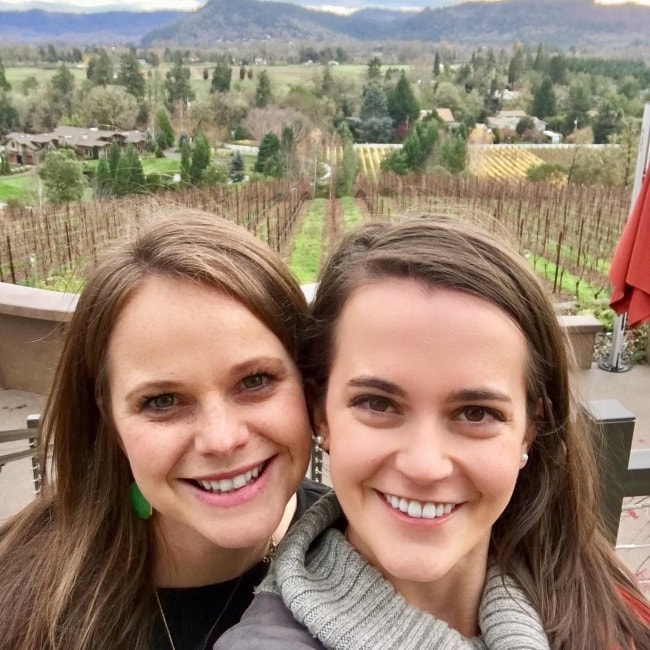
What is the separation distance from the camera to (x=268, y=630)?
964 millimetres

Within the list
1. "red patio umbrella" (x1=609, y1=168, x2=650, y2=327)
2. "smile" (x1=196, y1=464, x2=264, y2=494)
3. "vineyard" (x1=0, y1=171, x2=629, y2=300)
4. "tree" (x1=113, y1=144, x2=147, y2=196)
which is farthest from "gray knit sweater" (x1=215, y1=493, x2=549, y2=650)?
"tree" (x1=113, y1=144, x2=147, y2=196)

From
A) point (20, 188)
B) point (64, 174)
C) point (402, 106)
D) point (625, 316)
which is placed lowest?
point (625, 316)

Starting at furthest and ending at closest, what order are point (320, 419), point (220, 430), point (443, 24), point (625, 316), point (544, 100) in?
point (443, 24) < point (544, 100) < point (625, 316) < point (320, 419) < point (220, 430)

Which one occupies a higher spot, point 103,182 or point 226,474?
point 226,474

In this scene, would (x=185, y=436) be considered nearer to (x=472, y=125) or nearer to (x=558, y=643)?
(x=558, y=643)

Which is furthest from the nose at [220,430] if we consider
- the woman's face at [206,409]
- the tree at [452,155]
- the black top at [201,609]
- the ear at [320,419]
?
the tree at [452,155]

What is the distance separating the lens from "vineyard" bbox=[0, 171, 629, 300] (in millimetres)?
3943

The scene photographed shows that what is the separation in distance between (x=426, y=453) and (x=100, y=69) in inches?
169

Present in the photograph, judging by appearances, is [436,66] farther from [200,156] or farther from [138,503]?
[138,503]

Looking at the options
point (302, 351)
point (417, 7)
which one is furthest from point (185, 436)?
point (417, 7)

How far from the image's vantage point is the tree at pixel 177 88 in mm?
4453

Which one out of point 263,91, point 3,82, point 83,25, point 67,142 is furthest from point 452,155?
point 3,82

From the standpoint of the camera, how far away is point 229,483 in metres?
1.13

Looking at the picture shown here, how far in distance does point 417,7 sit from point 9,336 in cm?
373
